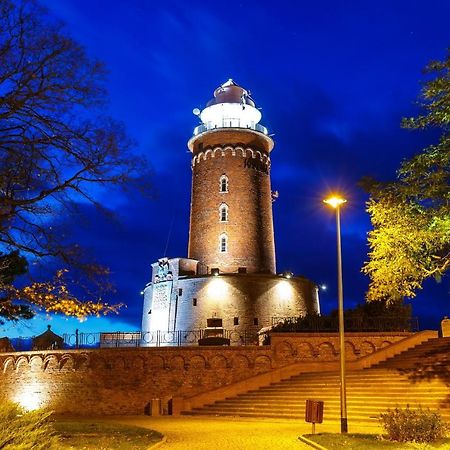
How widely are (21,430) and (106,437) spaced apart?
6970 mm

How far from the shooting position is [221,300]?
38250 millimetres

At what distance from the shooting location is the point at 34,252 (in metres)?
13.0

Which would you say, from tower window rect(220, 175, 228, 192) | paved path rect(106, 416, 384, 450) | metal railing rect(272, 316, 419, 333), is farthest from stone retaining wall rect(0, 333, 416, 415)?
tower window rect(220, 175, 228, 192)

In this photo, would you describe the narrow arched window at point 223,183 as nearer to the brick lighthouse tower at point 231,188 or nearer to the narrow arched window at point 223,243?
the brick lighthouse tower at point 231,188

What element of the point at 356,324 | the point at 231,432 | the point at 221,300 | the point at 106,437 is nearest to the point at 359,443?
the point at 231,432

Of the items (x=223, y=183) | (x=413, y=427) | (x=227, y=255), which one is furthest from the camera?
(x=223, y=183)

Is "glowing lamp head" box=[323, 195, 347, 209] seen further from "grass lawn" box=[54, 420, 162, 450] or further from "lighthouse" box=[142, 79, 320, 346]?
"lighthouse" box=[142, 79, 320, 346]

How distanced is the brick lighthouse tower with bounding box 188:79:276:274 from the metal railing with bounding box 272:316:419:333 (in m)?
10.3

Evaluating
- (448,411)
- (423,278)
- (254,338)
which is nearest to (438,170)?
(423,278)

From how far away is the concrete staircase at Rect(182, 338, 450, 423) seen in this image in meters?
20.9

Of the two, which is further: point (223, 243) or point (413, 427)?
point (223, 243)

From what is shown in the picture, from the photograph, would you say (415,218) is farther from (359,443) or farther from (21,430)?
(21,430)

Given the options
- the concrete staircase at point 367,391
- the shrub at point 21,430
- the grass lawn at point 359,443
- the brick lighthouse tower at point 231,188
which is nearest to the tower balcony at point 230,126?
the brick lighthouse tower at point 231,188

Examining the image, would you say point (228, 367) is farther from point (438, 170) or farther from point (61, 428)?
point (438, 170)
